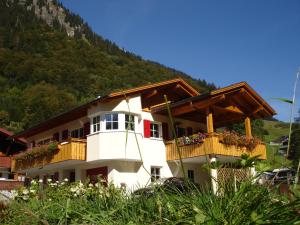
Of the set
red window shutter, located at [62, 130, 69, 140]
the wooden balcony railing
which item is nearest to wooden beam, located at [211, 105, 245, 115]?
red window shutter, located at [62, 130, 69, 140]

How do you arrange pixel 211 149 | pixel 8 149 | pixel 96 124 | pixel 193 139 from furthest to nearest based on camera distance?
pixel 8 149
pixel 96 124
pixel 193 139
pixel 211 149

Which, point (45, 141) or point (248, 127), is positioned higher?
point (45, 141)

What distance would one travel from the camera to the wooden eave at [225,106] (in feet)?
76.3

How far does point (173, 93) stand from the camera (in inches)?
1099

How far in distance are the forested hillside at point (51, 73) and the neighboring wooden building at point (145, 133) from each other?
41128 millimetres

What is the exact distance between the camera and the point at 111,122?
23562 millimetres

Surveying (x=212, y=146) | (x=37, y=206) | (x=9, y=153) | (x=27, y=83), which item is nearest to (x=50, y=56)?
(x=27, y=83)

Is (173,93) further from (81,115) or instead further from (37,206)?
(37,206)

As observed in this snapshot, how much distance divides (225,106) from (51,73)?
5986cm

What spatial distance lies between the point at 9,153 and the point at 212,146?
2301 cm

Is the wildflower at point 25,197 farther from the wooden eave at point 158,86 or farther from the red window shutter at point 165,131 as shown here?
the red window shutter at point 165,131

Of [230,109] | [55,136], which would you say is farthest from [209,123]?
[55,136]

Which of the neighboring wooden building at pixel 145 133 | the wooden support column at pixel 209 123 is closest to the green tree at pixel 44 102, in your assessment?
the neighboring wooden building at pixel 145 133

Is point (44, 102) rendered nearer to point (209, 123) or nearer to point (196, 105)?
point (196, 105)
